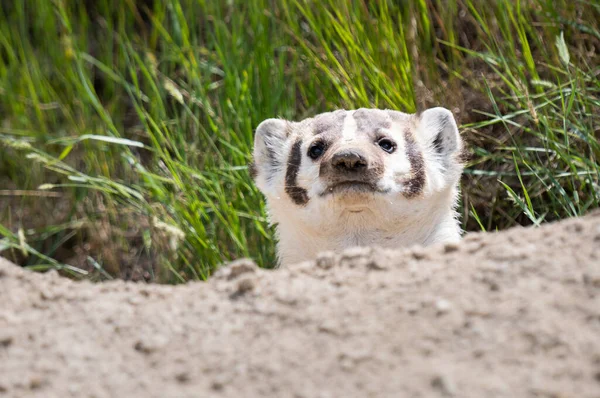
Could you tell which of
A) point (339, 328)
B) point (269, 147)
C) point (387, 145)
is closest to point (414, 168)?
point (387, 145)

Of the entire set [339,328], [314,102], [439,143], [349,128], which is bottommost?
[314,102]

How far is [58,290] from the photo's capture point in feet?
8.23

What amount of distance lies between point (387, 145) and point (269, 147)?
0.65 m

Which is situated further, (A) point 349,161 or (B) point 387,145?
(B) point 387,145

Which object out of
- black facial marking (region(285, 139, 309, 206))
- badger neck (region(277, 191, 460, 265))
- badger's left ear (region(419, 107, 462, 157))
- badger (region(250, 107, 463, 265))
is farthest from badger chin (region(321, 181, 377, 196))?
badger's left ear (region(419, 107, 462, 157))

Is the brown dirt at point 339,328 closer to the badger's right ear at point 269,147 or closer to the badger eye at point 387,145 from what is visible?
the badger eye at point 387,145

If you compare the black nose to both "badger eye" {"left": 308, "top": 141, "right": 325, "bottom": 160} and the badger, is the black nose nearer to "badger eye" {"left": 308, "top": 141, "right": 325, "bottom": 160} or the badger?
the badger

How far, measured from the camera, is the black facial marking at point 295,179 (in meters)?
3.90

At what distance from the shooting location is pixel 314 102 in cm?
511

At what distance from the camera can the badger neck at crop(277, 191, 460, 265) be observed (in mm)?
3836

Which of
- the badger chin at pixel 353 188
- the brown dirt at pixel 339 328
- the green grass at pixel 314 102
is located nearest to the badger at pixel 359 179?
the badger chin at pixel 353 188

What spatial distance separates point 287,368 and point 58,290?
79 cm

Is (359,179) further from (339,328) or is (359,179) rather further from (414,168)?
(339,328)

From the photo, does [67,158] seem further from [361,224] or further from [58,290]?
[58,290]
